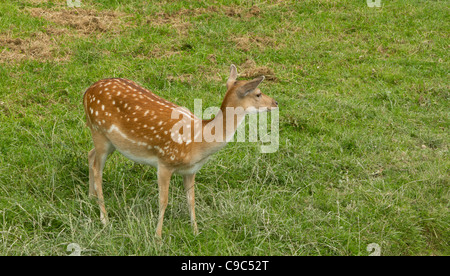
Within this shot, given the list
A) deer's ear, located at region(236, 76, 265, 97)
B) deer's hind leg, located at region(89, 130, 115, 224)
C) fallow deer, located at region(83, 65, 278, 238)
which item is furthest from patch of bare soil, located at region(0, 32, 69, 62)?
deer's ear, located at region(236, 76, 265, 97)

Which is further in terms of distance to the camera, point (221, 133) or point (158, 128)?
point (158, 128)

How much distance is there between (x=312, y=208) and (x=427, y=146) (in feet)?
7.53

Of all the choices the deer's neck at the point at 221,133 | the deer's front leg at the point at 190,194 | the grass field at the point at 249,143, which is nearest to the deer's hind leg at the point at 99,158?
the grass field at the point at 249,143

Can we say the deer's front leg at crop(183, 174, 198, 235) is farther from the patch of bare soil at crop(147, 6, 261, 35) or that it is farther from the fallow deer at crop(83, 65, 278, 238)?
the patch of bare soil at crop(147, 6, 261, 35)

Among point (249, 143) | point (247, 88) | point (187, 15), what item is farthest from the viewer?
point (187, 15)

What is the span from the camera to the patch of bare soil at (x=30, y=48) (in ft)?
25.8

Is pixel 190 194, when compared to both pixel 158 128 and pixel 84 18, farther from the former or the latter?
pixel 84 18

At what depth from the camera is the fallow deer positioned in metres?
4.44

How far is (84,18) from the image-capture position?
30.3 ft

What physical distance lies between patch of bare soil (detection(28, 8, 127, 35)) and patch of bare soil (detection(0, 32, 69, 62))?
26.4 inches

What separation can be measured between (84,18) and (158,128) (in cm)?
543

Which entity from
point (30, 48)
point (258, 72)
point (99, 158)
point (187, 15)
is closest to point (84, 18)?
point (30, 48)

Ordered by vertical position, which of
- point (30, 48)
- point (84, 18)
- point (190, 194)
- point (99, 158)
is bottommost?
point (190, 194)

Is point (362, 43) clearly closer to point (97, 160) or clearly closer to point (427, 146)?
point (427, 146)
